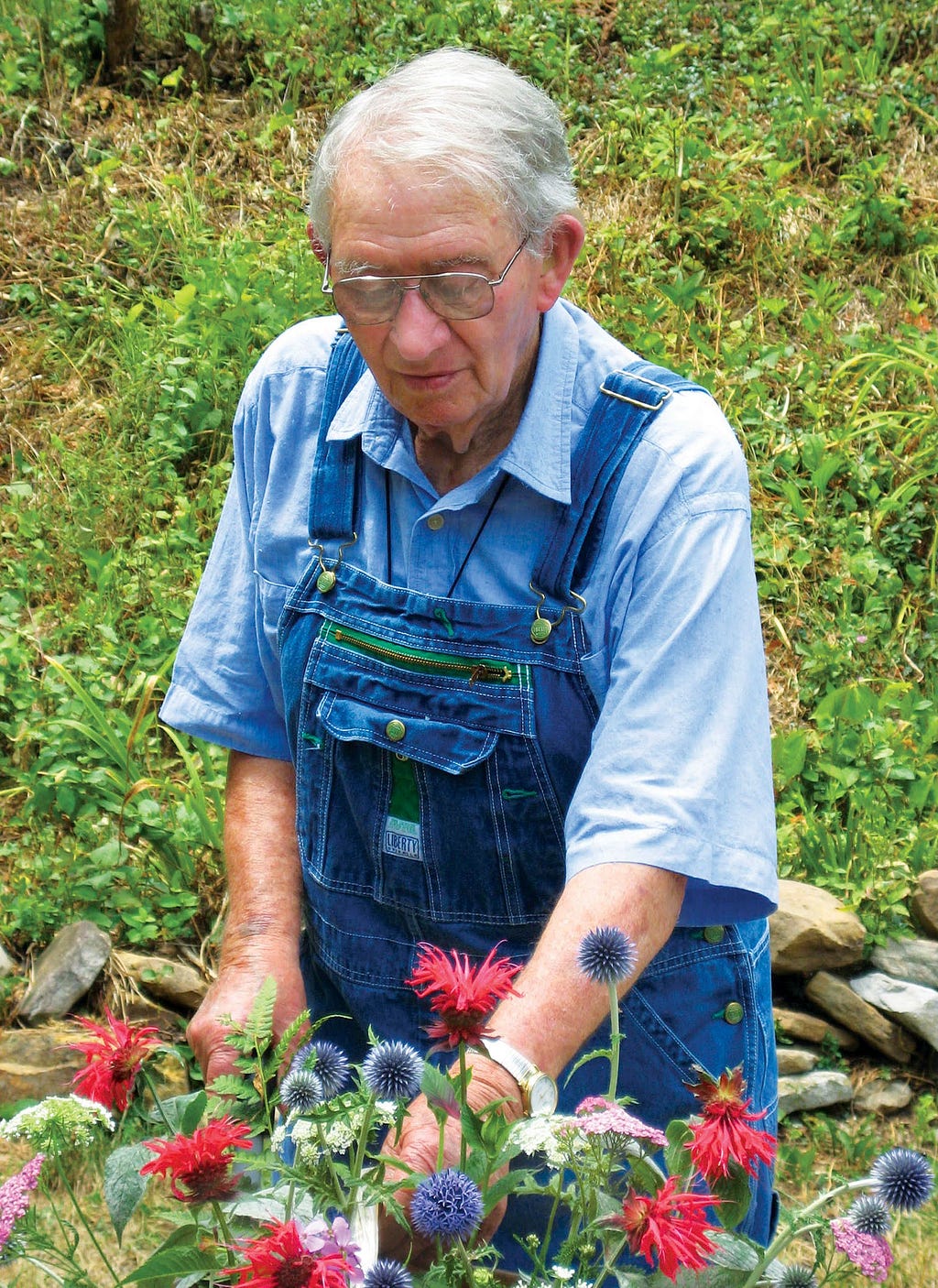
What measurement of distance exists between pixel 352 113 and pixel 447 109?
5.8 inches

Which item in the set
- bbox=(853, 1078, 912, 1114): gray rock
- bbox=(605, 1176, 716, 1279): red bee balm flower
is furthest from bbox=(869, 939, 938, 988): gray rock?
bbox=(605, 1176, 716, 1279): red bee balm flower

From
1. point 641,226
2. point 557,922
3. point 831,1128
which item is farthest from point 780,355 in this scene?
point 557,922

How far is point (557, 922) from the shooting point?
5.14ft

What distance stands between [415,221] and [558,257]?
0.92 feet

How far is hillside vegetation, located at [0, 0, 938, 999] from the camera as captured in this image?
148 inches

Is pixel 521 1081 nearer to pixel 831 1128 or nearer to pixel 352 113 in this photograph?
pixel 352 113

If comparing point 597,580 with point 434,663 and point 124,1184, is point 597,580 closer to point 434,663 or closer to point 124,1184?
point 434,663

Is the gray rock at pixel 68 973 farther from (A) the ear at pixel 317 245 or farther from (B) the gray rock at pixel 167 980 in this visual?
(A) the ear at pixel 317 245

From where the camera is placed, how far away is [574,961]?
5.00 ft

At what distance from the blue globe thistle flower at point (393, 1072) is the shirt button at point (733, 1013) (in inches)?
36.7

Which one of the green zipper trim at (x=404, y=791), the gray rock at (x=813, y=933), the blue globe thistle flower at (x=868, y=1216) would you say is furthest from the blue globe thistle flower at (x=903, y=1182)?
the gray rock at (x=813, y=933)

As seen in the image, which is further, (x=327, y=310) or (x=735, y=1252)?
(x=327, y=310)

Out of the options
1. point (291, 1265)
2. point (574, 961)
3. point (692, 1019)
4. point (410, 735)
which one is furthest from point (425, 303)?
point (291, 1265)

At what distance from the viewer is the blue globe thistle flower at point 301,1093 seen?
113 cm
